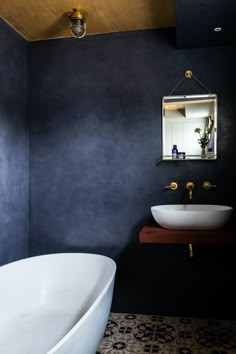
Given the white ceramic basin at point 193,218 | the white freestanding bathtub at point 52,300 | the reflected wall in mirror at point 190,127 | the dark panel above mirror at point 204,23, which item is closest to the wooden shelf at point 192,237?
the white ceramic basin at point 193,218

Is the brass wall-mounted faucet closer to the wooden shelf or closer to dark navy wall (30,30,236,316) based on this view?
dark navy wall (30,30,236,316)

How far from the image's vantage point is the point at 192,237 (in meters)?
2.26

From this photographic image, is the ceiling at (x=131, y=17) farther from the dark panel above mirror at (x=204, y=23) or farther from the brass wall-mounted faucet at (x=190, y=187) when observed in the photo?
the brass wall-mounted faucet at (x=190, y=187)

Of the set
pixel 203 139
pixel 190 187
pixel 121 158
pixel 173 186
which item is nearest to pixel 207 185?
pixel 190 187

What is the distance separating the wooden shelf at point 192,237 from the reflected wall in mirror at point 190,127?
0.73 metres

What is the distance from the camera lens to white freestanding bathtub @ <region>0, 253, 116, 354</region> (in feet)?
6.36

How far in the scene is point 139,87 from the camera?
9.36 ft

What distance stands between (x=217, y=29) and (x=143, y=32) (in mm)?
732

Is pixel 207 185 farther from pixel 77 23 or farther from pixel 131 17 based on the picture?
pixel 77 23

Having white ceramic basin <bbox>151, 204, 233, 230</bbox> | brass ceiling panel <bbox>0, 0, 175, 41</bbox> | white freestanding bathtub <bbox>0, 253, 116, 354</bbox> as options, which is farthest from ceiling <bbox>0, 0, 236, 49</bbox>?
white freestanding bathtub <bbox>0, 253, 116, 354</bbox>

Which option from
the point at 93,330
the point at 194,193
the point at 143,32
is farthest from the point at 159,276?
the point at 143,32

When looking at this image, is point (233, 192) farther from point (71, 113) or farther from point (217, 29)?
point (71, 113)

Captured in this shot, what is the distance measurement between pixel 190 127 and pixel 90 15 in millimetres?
1289

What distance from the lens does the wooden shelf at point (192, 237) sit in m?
2.23
